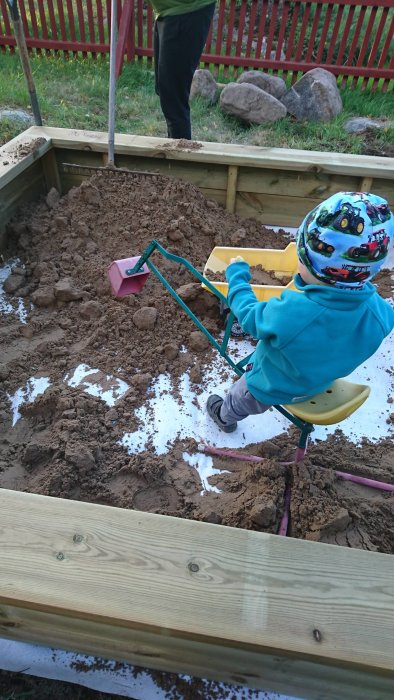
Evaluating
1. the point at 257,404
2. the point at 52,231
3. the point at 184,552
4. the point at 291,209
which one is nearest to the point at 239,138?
the point at 291,209

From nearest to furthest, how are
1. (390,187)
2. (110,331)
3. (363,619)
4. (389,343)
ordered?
(363,619) → (110,331) → (389,343) → (390,187)

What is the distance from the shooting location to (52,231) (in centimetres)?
278

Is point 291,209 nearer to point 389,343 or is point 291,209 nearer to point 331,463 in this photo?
point 389,343

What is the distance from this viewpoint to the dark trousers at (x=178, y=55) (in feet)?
9.47

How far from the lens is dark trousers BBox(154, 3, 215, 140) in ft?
9.47

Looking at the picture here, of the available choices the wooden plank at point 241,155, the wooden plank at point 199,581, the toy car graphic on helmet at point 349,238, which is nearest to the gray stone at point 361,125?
the wooden plank at point 241,155

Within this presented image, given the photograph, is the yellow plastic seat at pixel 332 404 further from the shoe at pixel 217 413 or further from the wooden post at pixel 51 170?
the wooden post at pixel 51 170

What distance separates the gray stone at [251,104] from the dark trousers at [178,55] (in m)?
1.53

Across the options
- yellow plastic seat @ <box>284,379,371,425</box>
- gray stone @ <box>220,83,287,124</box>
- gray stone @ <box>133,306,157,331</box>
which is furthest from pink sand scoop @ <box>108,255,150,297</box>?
gray stone @ <box>220,83,287,124</box>

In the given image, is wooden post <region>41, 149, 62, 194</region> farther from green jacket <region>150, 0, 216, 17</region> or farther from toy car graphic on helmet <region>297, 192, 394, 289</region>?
toy car graphic on helmet <region>297, 192, 394, 289</region>

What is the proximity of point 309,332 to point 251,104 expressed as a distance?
396 cm

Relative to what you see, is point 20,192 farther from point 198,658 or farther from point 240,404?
point 198,658

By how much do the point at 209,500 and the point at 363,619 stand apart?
82 cm

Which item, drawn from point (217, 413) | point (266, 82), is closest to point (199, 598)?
point (217, 413)
